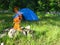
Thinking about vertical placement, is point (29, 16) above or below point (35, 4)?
above

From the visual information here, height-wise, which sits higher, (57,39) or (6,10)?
(57,39)

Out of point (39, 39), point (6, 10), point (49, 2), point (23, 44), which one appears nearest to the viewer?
point (23, 44)

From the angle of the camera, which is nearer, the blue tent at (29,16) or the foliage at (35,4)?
the blue tent at (29,16)

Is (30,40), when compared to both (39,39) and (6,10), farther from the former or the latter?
(6,10)

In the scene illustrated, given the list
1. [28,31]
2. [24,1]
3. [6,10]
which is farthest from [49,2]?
[28,31]

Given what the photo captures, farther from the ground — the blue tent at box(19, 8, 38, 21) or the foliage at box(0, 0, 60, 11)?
the blue tent at box(19, 8, 38, 21)

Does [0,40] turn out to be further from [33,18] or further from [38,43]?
[33,18]

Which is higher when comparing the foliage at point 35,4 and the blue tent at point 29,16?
the blue tent at point 29,16

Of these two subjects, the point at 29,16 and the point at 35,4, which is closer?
the point at 29,16

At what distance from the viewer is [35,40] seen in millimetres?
7734

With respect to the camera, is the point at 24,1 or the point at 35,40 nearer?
the point at 35,40

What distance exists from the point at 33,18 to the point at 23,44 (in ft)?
16.5

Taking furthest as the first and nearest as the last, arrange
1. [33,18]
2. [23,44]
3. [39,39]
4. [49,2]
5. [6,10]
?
[6,10] → [49,2] → [33,18] → [39,39] → [23,44]

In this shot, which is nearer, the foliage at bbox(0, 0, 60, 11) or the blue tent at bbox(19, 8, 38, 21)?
the blue tent at bbox(19, 8, 38, 21)
